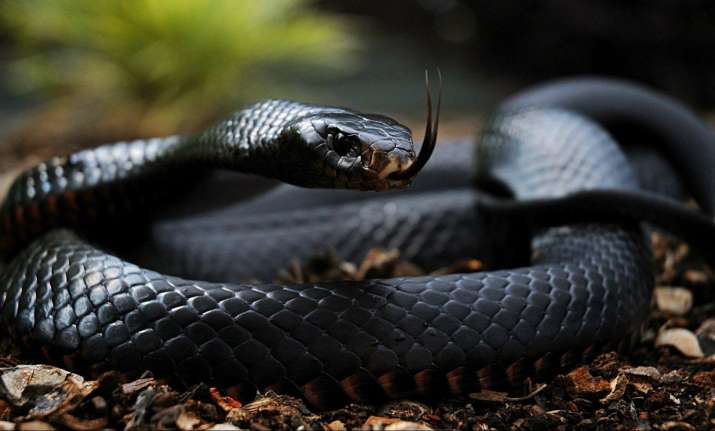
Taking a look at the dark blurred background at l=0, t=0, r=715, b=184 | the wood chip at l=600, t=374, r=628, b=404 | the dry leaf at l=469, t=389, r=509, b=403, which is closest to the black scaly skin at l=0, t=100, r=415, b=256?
the dry leaf at l=469, t=389, r=509, b=403

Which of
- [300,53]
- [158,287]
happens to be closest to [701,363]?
[158,287]

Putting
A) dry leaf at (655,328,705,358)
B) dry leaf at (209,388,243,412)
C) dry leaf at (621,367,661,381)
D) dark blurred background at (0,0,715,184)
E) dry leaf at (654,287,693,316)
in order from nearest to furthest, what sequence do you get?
1. dry leaf at (209,388,243,412)
2. dry leaf at (621,367,661,381)
3. dry leaf at (655,328,705,358)
4. dry leaf at (654,287,693,316)
5. dark blurred background at (0,0,715,184)

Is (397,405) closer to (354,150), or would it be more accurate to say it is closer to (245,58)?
(354,150)

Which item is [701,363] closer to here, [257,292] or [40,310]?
[257,292]

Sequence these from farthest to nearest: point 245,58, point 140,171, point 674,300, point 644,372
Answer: point 245,58
point 674,300
point 140,171
point 644,372

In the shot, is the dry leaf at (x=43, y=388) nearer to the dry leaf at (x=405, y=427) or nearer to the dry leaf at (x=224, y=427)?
the dry leaf at (x=224, y=427)

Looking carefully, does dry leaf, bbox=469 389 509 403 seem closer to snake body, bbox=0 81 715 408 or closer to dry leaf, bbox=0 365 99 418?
snake body, bbox=0 81 715 408

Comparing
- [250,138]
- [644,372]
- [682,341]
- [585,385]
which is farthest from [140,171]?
[682,341]

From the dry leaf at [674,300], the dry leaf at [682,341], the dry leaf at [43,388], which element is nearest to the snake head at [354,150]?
the dry leaf at [43,388]
